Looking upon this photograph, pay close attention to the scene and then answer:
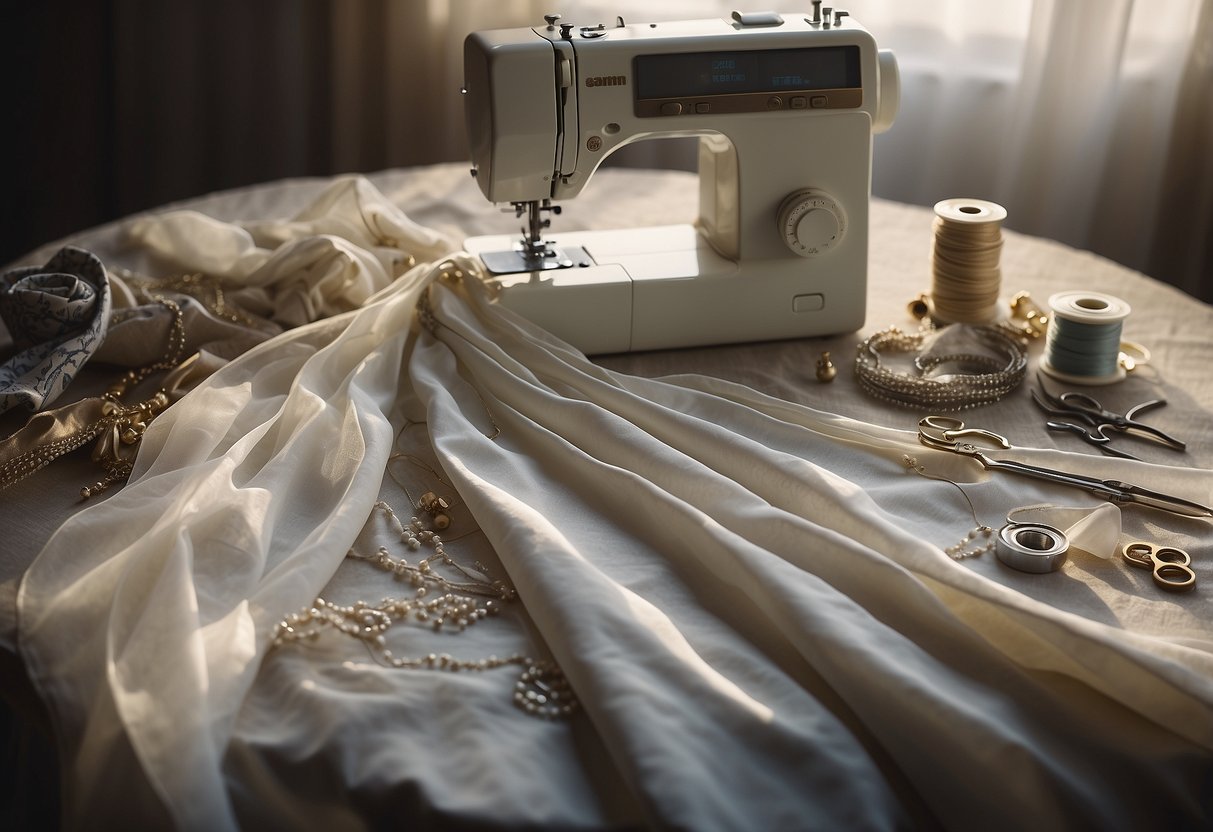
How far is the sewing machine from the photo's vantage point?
6.12 ft

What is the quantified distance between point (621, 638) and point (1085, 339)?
1069 mm

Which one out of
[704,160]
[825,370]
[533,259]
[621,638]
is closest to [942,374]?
[825,370]

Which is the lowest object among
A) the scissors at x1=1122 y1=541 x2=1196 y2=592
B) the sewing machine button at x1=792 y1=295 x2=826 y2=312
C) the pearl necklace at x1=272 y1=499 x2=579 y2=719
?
the pearl necklace at x1=272 y1=499 x2=579 y2=719

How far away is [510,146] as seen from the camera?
6.08 ft

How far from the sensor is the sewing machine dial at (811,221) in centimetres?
199

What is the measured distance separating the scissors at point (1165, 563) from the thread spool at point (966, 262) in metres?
0.70

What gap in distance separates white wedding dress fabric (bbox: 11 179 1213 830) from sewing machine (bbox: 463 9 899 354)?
273 millimetres

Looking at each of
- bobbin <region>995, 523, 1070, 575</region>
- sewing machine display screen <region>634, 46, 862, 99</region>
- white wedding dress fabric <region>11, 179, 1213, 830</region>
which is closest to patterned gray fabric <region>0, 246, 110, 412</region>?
white wedding dress fabric <region>11, 179, 1213, 830</region>

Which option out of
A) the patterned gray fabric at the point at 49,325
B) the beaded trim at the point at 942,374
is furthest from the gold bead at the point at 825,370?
the patterned gray fabric at the point at 49,325

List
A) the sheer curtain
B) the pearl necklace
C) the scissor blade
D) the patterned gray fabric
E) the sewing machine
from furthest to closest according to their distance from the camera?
the sheer curtain < the sewing machine < the patterned gray fabric < the scissor blade < the pearl necklace

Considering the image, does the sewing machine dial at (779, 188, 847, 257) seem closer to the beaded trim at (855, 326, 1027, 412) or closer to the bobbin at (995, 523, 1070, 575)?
the beaded trim at (855, 326, 1027, 412)

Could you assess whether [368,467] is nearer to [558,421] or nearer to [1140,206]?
[558,421]

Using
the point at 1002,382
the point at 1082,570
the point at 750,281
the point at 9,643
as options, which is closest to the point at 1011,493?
the point at 1082,570

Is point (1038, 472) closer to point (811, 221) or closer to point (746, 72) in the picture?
point (811, 221)
